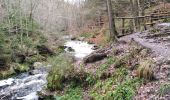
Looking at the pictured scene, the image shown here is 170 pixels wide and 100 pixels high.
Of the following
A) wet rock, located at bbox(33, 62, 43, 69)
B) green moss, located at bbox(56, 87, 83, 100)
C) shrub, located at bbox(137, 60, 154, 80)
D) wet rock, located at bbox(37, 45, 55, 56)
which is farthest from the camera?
wet rock, located at bbox(37, 45, 55, 56)

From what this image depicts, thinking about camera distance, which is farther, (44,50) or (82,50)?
(82,50)

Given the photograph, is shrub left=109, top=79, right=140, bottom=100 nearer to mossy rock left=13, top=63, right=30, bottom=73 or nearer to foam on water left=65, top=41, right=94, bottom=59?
mossy rock left=13, top=63, right=30, bottom=73

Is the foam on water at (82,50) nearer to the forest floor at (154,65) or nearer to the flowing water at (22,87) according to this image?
the flowing water at (22,87)

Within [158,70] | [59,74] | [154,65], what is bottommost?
[59,74]

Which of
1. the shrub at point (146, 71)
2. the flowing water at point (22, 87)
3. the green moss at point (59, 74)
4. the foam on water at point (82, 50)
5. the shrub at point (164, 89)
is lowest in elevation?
the flowing water at point (22, 87)

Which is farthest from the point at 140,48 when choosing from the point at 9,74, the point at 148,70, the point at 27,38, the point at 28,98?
the point at 27,38

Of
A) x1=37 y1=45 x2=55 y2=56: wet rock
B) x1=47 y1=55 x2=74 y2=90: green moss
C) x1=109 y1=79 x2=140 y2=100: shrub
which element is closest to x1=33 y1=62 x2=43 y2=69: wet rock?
x1=37 y1=45 x2=55 y2=56: wet rock

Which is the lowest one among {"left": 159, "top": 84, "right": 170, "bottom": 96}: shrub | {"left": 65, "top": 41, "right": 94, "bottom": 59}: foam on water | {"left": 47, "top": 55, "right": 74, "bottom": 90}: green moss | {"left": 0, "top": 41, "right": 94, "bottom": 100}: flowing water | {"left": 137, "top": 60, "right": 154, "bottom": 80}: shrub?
{"left": 0, "top": 41, "right": 94, "bottom": 100}: flowing water

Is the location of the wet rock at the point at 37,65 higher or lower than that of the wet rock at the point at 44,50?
lower

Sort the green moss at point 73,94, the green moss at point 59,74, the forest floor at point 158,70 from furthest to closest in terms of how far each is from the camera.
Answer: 1. the green moss at point 59,74
2. the green moss at point 73,94
3. the forest floor at point 158,70

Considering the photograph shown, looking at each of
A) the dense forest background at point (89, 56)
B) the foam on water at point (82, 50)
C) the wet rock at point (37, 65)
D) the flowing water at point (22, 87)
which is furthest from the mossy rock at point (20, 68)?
the foam on water at point (82, 50)

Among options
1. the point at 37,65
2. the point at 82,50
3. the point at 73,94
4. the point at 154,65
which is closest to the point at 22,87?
the point at 73,94

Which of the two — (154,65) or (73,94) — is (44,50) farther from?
(154,65)

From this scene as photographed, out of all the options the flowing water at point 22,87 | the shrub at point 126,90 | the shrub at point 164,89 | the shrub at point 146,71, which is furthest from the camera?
the flowing water at point 22,87
